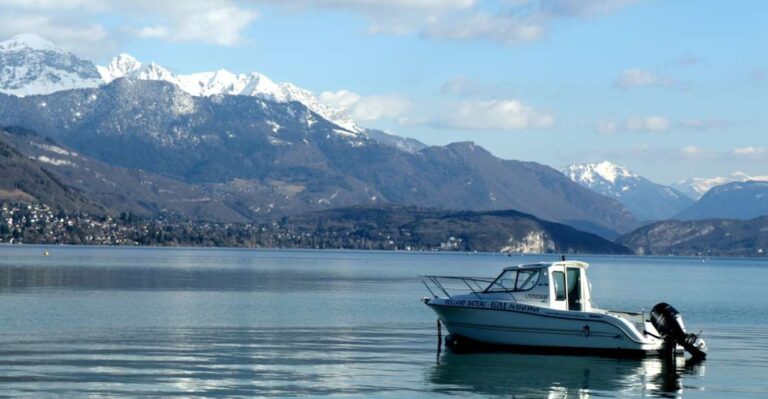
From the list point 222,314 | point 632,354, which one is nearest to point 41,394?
point 632,354

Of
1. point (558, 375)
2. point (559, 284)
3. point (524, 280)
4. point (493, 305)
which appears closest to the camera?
point (558, 375)

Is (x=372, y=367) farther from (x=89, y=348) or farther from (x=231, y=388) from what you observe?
(x=89, y=348)

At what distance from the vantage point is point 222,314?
307 feet

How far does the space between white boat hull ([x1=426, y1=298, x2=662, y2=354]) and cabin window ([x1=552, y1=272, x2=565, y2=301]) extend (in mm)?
1858

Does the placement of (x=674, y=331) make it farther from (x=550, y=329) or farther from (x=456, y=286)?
(x=456, y=286)

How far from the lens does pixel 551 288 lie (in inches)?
2638

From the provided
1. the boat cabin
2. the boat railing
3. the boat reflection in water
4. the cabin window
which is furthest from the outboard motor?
the boat railing

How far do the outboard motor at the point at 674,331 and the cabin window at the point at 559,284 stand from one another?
4996mm

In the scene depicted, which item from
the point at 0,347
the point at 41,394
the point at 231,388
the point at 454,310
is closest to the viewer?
the point at 41,394

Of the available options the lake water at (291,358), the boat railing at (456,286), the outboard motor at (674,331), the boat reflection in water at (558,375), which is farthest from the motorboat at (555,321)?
the boat railing at (456,286)

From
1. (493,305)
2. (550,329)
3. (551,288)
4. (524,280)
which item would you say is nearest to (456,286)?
(524,280)

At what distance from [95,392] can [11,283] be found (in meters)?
88.7

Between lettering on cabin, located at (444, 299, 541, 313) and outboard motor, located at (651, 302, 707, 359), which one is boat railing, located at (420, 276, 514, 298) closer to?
lettering on cabin, located at (444, 299, 541, 313)

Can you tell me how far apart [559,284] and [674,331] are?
660cm
